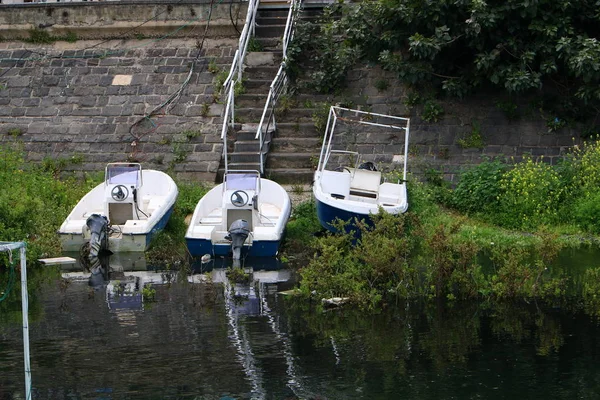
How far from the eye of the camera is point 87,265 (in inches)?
667

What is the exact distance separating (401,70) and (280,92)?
297 centimetres

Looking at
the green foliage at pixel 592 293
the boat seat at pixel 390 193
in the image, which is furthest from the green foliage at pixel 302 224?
the green foliage at pixel 592 293

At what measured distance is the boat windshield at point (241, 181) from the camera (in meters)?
18.1

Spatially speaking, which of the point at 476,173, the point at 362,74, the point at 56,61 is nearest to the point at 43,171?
the point at 56,61

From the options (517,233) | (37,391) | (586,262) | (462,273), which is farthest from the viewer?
(517,233)

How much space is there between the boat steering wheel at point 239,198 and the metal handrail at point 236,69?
2810 millimetres

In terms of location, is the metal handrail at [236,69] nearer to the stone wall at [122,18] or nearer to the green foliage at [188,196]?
the stone wall at [122,18]

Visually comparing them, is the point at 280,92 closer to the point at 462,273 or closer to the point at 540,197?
the point at 540,197

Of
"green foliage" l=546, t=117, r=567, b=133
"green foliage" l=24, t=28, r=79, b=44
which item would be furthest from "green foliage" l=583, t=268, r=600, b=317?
"green foliage" l=24, t=28, r=79, b=44

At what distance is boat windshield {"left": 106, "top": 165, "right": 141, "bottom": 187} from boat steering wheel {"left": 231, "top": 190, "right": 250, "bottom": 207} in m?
2.05

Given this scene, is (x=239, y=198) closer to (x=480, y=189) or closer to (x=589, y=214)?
(x=480, y=189)

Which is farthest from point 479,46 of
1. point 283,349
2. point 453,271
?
point 283,349

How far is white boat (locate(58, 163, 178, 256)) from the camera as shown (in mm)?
17547

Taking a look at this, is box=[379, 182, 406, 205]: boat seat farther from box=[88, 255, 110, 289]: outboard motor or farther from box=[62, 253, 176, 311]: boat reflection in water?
box=[88, 255, 110, 289]: outboard motor
